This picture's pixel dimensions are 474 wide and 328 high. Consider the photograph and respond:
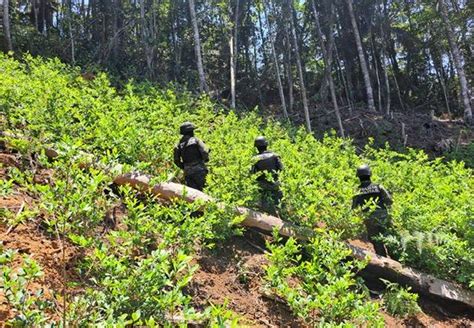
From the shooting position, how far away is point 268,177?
21.9 feet

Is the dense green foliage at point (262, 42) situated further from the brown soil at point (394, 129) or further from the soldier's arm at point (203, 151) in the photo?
the soldier's arm at point (203, 151)

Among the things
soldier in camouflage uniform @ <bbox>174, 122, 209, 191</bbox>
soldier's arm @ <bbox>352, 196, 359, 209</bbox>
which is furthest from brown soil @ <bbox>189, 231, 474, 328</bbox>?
soldier's arm @ <bbox>352, 196, 359, 209</bbox>

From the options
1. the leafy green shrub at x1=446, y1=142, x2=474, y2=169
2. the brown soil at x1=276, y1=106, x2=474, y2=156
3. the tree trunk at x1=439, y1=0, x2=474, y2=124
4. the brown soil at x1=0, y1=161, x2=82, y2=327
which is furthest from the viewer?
the tree trunk at x1=439, y1=0, x2=474, y2=124

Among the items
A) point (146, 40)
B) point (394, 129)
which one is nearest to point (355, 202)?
point (394, 129)

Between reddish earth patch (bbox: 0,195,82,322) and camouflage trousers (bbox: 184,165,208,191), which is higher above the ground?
camouflage trousers (bbox: 184,165,208,191)

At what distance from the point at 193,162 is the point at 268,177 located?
1.31 meters

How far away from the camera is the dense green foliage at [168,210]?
316 cm

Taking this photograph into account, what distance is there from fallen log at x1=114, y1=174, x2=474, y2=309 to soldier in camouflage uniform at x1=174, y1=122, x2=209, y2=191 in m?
0.63

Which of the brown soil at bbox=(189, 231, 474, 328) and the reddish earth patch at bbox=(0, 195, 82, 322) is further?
the brown soil at bbox=(189, 231, 474, 328)

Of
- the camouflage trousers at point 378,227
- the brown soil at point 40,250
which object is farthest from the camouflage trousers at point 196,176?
→ the camouflage trousers at point 378,227

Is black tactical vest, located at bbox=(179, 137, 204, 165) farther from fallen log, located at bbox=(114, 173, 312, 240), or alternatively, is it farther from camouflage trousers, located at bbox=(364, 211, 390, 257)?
camouflage trousers, located at bbox=(364, 211, 390, 257)

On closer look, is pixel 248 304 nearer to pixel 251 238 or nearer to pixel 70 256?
pixel 251 238

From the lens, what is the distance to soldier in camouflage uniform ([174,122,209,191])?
264 inches

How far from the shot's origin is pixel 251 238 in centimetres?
600
